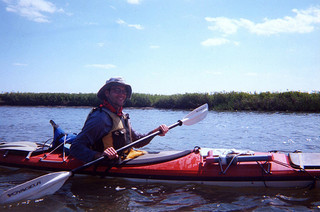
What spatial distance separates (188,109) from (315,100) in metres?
8.38

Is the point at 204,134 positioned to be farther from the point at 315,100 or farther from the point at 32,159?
the point at 315,100

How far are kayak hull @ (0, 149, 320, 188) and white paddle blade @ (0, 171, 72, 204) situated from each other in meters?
0.41

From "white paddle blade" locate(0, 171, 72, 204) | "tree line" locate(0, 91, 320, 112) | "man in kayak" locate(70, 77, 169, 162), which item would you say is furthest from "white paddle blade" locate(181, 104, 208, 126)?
"tree line" locate(0, 91, 320, 112)

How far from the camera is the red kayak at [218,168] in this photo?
346 cm

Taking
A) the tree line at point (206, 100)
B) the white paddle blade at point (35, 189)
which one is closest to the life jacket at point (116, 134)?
the white paddle blade at point (35, 189)

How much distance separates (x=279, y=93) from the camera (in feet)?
57.5

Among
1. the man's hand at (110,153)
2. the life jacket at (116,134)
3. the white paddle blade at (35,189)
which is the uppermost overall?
the life jacket at (116,134)

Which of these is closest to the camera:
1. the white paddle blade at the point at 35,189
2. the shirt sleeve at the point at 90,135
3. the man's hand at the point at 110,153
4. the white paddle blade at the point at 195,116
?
the white paddle blade at the point at 35,189

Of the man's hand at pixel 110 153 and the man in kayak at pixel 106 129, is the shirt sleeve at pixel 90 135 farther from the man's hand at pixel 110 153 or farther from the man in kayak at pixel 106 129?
the man's hand at pixel 110 153

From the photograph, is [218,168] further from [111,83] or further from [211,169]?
[111,83]

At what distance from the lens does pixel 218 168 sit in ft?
12.0

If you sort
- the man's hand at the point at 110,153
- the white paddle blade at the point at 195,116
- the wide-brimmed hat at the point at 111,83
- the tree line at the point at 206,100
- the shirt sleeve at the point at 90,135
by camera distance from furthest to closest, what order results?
the tree line at the point at 206,100 < the white paddle blade at the point at 195,116 < the wide-brimmed hat at the point at 111,83 < the shirt sleeve at the point at 90,135 < the man's hand at the point at 110,153

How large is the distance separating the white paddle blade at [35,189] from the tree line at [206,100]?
1589 cm

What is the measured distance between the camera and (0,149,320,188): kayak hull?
3.46m
